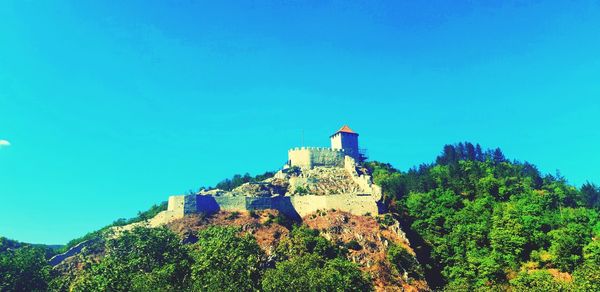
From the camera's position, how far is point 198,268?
52.8m

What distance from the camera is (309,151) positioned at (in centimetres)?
11075

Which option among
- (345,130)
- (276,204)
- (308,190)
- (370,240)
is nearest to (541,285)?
(370,240)

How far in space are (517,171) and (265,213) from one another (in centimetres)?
6236

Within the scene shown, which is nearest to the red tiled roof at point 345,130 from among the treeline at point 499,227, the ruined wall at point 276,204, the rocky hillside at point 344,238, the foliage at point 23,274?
the treeline at point 499,227

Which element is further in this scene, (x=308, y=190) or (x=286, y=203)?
(x=308, y=190)

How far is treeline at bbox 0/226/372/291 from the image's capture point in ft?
158

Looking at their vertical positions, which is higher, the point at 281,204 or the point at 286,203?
the point at 286,203

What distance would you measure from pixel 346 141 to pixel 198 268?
2632 inches

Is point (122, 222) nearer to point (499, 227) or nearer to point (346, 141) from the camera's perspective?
point (346, 141)

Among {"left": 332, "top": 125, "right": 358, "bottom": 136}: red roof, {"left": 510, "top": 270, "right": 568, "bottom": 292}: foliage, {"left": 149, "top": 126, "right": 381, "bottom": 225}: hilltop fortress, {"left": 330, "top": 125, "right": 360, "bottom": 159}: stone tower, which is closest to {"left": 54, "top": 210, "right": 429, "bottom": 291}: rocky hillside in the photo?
{"left": 149, "top": 126, "right": 381, "bottom": 225}: hilltop fortress

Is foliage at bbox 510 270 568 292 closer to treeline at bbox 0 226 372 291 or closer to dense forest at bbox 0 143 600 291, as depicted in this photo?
dense forest at bbox 0 143 600 291

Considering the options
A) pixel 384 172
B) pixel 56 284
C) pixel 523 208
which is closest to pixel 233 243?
pixel 56 284

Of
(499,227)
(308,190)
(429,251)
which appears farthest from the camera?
(308,190)

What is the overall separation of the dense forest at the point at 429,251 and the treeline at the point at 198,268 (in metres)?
0.14
